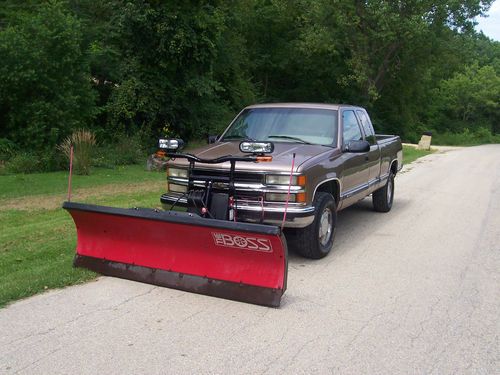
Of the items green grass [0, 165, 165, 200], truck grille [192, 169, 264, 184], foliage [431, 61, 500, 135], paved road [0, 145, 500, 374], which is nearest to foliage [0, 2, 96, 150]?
green grass [0, 165, 165, 200]

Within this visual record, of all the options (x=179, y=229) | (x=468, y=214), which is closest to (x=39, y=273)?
(x=179, y=229)

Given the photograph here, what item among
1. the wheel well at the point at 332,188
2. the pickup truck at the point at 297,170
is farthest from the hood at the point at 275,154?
the wheel well at the point at 332,188

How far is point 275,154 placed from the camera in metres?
6.57

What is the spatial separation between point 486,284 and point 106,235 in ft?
13.6

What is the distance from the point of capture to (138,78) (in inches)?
786

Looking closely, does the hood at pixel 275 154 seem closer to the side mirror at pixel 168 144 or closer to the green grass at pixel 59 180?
the side mirror at pixel 168 144

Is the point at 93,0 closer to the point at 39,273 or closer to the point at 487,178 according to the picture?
the point at 487,178

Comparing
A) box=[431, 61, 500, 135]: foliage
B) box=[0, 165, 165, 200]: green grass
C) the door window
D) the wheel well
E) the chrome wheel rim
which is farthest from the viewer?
box=[431, 61, 500, 135]: foliage

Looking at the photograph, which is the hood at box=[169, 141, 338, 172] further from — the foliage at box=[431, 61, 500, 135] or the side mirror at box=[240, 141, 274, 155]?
the foliage at box=[431, 61, 500, 135]

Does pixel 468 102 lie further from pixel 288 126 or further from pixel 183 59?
pixel 288 126

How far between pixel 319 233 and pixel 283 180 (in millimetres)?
914

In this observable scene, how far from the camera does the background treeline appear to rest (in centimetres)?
1645

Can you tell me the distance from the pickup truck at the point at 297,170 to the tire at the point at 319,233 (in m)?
0.01

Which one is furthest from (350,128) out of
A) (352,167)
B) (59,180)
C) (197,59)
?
(197,59)
